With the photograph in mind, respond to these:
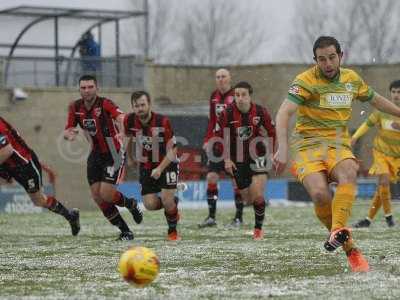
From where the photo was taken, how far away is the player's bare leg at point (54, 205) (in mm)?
12633

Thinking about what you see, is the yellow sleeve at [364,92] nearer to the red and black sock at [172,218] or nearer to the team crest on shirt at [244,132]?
the red and black sock at [172,218]

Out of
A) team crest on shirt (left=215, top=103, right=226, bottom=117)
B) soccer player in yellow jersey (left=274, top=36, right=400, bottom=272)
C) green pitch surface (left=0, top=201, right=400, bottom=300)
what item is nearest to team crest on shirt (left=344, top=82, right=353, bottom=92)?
soccer player in yellow jersey (left=274, top=36, right=400, bottom=272)

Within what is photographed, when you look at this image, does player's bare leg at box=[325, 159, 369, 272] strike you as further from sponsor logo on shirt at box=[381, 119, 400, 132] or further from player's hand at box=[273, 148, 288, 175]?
sponsor logo on shirt at box=[381, 119, 400, 132]

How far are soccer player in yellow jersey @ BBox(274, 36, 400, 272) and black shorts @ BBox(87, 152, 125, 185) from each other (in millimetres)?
4007

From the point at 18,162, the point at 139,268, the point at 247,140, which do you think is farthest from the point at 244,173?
the point at 139,268

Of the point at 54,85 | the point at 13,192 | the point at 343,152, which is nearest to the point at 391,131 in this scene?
the point at 343,152

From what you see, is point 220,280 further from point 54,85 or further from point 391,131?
point 54,85

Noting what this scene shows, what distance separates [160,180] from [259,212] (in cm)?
130

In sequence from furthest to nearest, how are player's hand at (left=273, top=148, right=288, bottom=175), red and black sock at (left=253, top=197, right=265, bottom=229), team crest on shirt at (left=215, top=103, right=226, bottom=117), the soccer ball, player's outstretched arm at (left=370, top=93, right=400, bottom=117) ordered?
team crest on shirt at (left=215, top=103, right=226, bottom=117) < red and black sock at (left=253, top=197, right=265, bottom=229) < player's outstretched arm at (left=370, top=93, right=400, bottom=117) < player's hand at (left=273, top=148, right=288, bottom=175) < the soccer ball

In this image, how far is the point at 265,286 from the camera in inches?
301

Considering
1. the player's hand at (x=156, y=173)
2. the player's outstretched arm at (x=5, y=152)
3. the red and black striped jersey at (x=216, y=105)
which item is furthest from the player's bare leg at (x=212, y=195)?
the player's outstretched arm at (x=5, y=152)

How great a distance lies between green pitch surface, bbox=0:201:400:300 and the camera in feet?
24.2

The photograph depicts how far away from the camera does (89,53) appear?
29109mm

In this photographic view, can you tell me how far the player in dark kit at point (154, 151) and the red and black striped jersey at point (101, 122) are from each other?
0.20 metres
